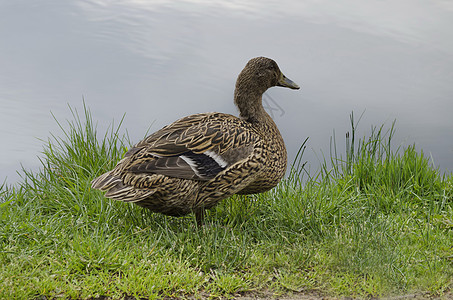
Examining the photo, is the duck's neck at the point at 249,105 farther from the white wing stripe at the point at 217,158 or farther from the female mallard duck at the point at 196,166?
the white wing stripe at the point at 217,158

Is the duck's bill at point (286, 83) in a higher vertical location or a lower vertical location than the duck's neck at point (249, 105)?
higher

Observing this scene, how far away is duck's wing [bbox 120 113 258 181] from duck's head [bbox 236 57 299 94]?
613mm

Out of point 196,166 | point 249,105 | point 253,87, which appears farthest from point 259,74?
point 196,166

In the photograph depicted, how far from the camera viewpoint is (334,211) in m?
5.90

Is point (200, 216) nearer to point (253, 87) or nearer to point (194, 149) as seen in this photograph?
point (194, 149)

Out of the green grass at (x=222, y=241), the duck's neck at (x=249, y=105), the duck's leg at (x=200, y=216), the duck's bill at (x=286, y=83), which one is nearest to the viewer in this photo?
the green grass at (x=222, y=241)

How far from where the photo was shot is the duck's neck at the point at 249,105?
5664mm

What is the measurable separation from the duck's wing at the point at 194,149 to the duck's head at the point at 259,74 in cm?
61

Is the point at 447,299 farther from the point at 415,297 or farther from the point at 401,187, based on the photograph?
the point at 401,187

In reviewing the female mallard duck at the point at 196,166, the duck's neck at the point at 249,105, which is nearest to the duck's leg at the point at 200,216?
the female mallard duck at the point at 196,166

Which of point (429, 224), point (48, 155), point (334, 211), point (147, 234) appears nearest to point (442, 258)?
point (429, 224)

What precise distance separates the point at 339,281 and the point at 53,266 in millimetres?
2572

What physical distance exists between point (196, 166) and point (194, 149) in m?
0.18

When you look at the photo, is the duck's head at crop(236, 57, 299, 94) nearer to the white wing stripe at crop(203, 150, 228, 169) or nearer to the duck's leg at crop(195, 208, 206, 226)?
the white wing stripe at crop(203, 150, 228, 169)
